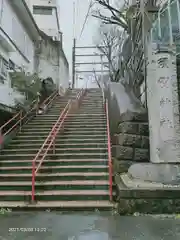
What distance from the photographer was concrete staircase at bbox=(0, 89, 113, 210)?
25.1ft

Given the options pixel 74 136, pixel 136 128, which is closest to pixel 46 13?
pixel 74 136

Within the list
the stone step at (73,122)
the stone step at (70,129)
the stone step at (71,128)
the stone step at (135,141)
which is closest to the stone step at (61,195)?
the stone step at (135,141)

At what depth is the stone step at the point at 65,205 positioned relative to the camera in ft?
23.4

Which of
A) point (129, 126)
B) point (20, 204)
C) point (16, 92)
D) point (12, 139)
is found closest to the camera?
point (20, 204)

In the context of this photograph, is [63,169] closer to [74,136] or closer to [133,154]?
[133,154]

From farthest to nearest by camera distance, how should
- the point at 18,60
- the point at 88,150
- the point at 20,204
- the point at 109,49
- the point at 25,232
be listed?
the point at 109,49
the point at 18,60
the point at 88,150
the point at 20,204
the point at 25,232

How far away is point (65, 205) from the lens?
23.8 feet

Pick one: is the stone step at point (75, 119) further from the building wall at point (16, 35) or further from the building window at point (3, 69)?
the building wall at point (16, 35)

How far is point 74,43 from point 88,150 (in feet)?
99.0

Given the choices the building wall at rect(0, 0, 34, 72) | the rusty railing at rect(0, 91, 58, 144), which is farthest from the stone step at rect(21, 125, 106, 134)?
the building wall at rect(0, 0, 34, 72)

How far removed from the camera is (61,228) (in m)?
5.63

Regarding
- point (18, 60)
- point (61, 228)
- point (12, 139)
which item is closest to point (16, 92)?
point (18, 60)

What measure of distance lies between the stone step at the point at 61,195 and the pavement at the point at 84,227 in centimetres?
83

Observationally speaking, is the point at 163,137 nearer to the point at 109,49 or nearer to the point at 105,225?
the point at 105,225
